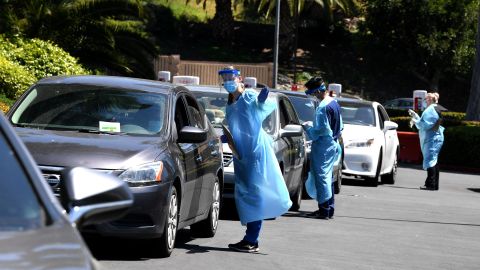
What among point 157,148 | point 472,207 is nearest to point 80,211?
point 157,148

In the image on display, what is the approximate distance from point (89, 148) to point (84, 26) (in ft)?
59.7

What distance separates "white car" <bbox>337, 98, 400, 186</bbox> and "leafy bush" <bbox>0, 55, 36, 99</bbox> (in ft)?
19.4

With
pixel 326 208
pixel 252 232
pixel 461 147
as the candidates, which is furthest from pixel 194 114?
pixel 461 147

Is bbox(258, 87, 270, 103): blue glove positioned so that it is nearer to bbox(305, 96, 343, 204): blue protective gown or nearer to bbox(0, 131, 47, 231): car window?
bbox(305, 96, 343, 204): blue protective gown

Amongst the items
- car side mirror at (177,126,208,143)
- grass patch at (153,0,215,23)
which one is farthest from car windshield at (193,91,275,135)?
grass patch at (153,0,215,23)

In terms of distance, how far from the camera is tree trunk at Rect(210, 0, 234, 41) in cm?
5478

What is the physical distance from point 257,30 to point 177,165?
166ft

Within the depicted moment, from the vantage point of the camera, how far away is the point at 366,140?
21.2 metres

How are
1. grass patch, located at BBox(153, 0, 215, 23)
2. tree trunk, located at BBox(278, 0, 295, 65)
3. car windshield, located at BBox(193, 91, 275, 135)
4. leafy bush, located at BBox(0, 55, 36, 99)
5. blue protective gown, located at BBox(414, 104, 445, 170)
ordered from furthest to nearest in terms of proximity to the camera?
grass patch, located at BBox(153, 0, 215, 23) → tree trunk, located at BBox(278, 0, 295, 65) → blue protective gown, located at BBox(414, 104, 445, 170) → leafy bush, located at BBox(0, 55, 36, 99) → car windshield, located at BBox(193, 91, 275, 135)

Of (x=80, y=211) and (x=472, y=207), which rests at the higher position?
(x=80, y=211)

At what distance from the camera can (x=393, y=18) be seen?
56531mm

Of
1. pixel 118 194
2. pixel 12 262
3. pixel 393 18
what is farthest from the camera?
pixel 393 18

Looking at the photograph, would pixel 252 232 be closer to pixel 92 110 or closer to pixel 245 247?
pixel 245 247

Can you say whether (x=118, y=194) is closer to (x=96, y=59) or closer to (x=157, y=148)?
(x=157, y=148)
